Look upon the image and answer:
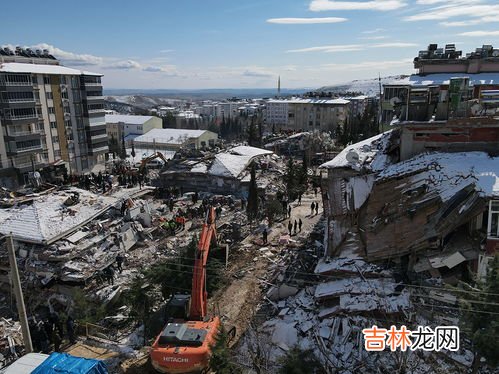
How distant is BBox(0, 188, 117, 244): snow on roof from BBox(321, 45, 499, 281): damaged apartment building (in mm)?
13954

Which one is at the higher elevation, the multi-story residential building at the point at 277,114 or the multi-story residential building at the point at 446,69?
the multi-story residential building at the point at 446,69

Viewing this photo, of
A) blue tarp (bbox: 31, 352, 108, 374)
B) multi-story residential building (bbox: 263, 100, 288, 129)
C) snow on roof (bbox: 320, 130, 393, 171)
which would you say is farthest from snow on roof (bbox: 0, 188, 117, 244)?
multi-story residential building (bbox: 263, 100, 288, 129)

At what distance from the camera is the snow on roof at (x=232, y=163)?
33.5 m

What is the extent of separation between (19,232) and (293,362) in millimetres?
17814

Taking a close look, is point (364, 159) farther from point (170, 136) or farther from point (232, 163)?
point (170, 136)

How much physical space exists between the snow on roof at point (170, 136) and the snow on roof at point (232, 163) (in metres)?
29.3

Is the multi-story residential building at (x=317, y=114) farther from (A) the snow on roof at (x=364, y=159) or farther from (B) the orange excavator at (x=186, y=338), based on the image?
(B) the orange excavator at (x=186, y=338)

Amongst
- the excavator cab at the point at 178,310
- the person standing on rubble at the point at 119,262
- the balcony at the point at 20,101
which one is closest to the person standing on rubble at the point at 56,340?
the excavator cab at the point at 178,310

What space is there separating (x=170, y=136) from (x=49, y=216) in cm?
5051

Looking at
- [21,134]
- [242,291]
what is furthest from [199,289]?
[21,134]

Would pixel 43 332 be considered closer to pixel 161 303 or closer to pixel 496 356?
pixel 161 303

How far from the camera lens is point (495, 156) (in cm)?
1476

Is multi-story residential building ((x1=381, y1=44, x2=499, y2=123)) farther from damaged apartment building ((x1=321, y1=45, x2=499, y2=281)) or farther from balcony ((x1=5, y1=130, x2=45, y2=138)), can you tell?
balcony ((x1=5, y1=130, x2=45, y2=138))

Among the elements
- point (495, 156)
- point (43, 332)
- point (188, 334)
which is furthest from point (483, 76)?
point (43, 332)
